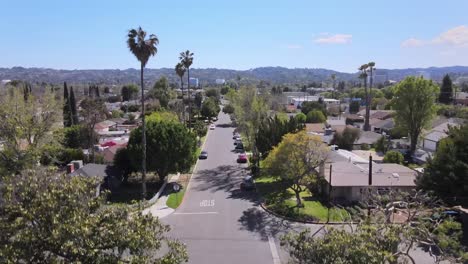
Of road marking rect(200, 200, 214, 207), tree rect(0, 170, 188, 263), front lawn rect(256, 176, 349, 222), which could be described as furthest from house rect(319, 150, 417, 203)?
tree rect(0, 170, 188, 263)

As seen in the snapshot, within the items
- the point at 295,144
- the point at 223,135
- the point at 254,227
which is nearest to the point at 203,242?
the point at 254,227

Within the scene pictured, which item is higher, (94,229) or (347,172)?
(94,229)

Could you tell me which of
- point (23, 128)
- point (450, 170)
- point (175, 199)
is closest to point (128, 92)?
point (23, 128)

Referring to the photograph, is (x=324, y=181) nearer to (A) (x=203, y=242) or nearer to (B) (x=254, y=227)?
(B) (x=254, y=227)

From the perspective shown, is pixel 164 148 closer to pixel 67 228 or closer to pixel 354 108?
pixel 67 228

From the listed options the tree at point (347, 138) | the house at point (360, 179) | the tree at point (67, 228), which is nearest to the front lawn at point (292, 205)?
the house at point (360, 179)

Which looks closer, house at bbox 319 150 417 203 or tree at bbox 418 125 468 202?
tree at bbox 418 125 468 202

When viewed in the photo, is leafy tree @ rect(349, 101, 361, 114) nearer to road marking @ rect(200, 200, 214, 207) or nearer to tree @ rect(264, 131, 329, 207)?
tree @ rect(264, 131, 329, 207)
